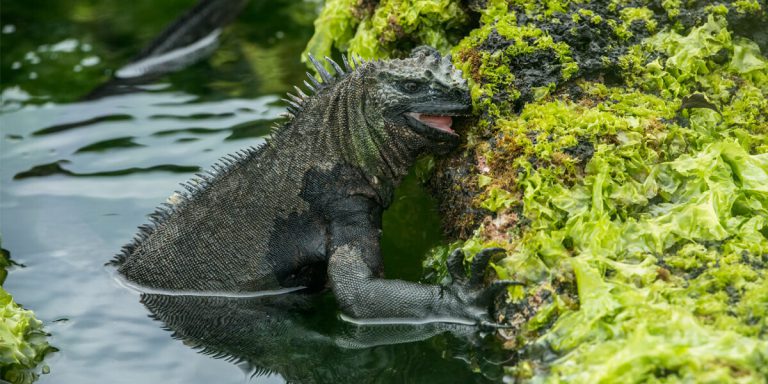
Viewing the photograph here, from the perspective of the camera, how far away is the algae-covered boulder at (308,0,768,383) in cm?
406

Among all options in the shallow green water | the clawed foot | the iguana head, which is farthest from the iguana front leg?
the iguana head

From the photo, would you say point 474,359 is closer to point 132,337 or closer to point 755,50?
point 132,337

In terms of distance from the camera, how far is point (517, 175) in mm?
5000

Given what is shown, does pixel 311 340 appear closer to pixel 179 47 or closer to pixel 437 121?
pixel 437 121

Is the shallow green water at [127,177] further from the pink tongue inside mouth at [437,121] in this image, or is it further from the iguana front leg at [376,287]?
the pink tongue inside mouth at [437,121]


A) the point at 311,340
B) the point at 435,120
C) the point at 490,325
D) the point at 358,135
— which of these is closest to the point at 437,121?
the point at 435,120

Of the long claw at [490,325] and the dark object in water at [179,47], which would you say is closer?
the long claw at [490,325]

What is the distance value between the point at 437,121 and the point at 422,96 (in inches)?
8.6

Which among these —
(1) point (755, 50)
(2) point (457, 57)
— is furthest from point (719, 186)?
(2) point (457, 57)

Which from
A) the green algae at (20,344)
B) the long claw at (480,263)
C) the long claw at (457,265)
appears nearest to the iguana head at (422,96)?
the long claw at (457,265)

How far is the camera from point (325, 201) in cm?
561

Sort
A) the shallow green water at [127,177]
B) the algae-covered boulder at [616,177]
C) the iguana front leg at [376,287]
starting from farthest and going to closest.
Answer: the shallow green water at [127,177]
the iguana front leg at [376,287]
the algae-covered boulder at [616,177]

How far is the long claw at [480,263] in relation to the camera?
473 cm

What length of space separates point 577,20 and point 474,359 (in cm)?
219
